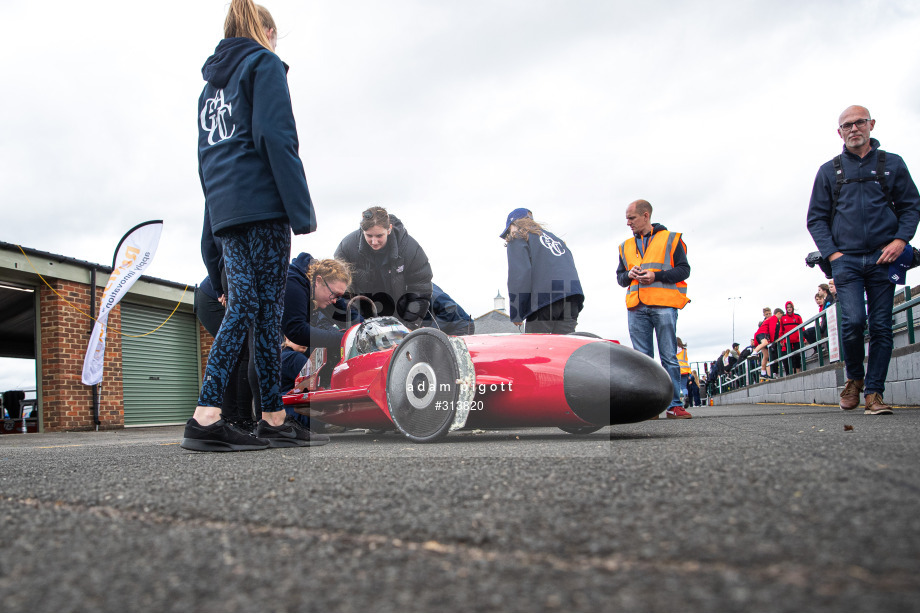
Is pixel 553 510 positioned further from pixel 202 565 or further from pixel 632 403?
pixel 632 403

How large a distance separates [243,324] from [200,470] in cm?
100

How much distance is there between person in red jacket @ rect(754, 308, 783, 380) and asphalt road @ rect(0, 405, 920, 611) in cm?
1229

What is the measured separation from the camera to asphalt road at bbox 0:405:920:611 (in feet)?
2.35

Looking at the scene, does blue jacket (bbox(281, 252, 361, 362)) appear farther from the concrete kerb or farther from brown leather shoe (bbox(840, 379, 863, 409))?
the concrete kerb

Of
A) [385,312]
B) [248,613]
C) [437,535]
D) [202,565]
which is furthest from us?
[385,312]

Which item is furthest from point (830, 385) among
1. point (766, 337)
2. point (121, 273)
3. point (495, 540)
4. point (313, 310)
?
point (121, 273)

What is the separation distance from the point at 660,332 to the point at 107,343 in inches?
364

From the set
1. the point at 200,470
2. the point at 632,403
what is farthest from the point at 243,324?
the point at 632,403

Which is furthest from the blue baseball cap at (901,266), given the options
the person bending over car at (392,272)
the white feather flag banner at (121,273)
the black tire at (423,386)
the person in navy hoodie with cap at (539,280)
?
the white feather flag banner at (121,273)

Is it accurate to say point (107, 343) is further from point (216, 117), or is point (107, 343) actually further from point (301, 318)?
point (216, 117)

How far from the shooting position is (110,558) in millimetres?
912

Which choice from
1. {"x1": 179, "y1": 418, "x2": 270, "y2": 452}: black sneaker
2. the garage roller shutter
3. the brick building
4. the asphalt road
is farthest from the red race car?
the garage roller shutter

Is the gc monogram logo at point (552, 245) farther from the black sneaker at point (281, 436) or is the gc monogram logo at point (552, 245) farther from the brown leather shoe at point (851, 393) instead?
the black sneaker at point (281, 436)

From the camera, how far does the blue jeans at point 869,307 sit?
4.04 metres
